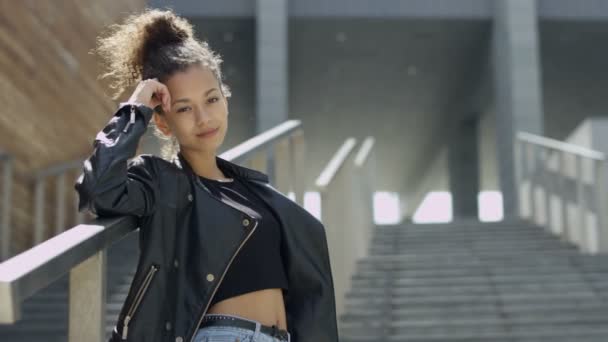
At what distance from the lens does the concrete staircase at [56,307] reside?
3359 mm

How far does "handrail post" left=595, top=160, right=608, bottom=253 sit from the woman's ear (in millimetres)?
5678

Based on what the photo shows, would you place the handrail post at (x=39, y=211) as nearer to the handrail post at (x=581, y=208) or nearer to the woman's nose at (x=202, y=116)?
the handrail post at (x=581, y=208)

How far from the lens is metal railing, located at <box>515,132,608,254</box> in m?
7.04

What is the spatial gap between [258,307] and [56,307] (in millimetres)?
3482

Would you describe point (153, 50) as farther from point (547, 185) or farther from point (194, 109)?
point (547, 185)

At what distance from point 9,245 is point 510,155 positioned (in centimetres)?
708

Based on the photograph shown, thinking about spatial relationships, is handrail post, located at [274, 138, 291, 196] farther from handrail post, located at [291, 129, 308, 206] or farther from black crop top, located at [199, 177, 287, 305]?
black crop top, located at [199, 177, 287, 305]

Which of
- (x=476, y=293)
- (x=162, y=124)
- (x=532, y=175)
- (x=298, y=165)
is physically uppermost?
(x=532, y=175)

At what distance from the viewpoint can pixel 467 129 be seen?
1664 centimetres

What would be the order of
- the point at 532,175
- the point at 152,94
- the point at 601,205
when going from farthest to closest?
the point at 532,175
the point at 601,205
the point at 152,94

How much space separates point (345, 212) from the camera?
5469mm

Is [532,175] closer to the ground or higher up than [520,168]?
closer to the ground

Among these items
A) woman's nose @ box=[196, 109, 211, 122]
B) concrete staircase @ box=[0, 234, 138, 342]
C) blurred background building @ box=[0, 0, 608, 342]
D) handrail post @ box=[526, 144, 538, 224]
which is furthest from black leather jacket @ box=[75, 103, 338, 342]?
handrail post @ box=[526, 144, 538, 224]

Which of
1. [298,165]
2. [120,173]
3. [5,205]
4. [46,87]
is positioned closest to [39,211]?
[5,205]
